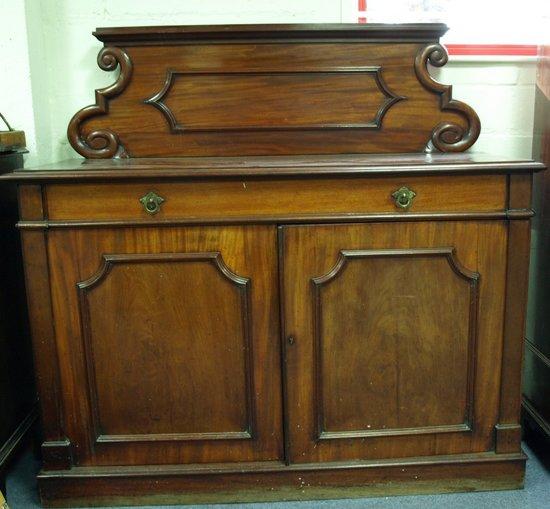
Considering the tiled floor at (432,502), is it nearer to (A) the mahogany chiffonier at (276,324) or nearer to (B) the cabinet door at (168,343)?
(A) the mahogany chiffonier at (276,324)

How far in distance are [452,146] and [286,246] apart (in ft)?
2.34

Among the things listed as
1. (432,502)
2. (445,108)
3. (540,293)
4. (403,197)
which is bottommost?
(432,502)

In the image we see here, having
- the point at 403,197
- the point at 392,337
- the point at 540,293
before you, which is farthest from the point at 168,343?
the point at 540,293

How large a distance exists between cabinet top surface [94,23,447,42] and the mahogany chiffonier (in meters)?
0.46

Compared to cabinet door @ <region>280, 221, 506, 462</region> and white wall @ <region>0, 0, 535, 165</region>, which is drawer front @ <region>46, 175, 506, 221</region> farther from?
white wall @ <region>0, 0, 535, 165</region>

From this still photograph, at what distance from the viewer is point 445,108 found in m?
1.93

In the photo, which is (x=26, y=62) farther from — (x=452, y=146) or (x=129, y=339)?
(x=452, y=146)

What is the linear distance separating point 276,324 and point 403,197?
465mm

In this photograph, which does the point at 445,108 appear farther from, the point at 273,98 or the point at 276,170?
the point at 276,170

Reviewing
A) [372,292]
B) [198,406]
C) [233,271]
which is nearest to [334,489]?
[198,406]

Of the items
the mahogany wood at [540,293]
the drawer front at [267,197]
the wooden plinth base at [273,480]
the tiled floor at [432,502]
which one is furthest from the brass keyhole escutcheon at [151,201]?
the mahogany wood at [540,293]

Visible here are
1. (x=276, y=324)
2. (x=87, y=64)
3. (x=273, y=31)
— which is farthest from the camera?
(x=87, y=64)

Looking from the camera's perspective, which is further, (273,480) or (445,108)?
(445,108)

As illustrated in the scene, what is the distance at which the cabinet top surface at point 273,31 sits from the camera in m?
1.88
